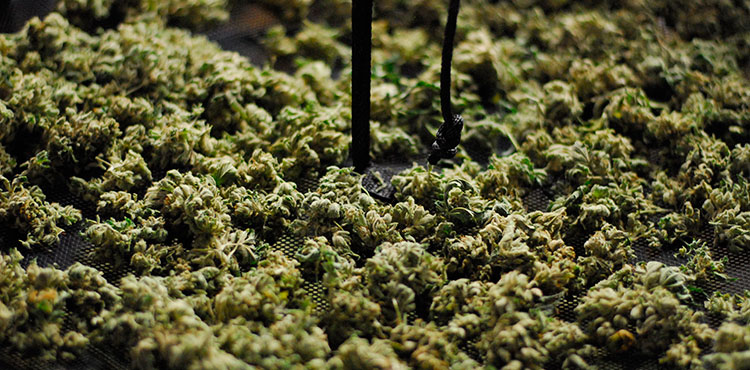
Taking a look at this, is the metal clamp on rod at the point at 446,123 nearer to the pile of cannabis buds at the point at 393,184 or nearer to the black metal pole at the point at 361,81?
the pile of cannabis buds at the point at 393,184

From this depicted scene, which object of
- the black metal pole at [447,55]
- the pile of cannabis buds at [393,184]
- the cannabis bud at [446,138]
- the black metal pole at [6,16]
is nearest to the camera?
the pile of cannabis buds at [393,184]

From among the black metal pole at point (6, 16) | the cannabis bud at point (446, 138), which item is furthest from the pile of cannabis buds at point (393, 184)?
the black metal pole at point (6, 16)

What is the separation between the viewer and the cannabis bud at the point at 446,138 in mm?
1615

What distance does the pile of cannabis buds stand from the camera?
1.30 m

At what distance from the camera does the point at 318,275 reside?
58.4 inches

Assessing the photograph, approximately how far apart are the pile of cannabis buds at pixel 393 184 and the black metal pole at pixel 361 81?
3.8 inches

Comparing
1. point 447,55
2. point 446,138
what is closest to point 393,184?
point 446,138

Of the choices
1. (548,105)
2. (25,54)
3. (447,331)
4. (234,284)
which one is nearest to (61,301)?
(234,284)

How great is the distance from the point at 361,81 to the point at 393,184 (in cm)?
29

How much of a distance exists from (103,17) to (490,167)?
147cm

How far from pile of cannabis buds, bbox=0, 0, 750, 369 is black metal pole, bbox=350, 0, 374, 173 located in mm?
95

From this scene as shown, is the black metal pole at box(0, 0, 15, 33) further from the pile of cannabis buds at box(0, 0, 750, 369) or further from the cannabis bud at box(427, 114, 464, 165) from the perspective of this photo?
the cannabis bud at box(427, 114, 464, 165)

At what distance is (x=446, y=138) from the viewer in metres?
1.62

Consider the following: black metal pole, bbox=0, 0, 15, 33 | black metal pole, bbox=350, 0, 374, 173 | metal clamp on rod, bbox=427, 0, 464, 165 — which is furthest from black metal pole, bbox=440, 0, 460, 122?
black metal pole, bbox=0, 0, 15, 33
